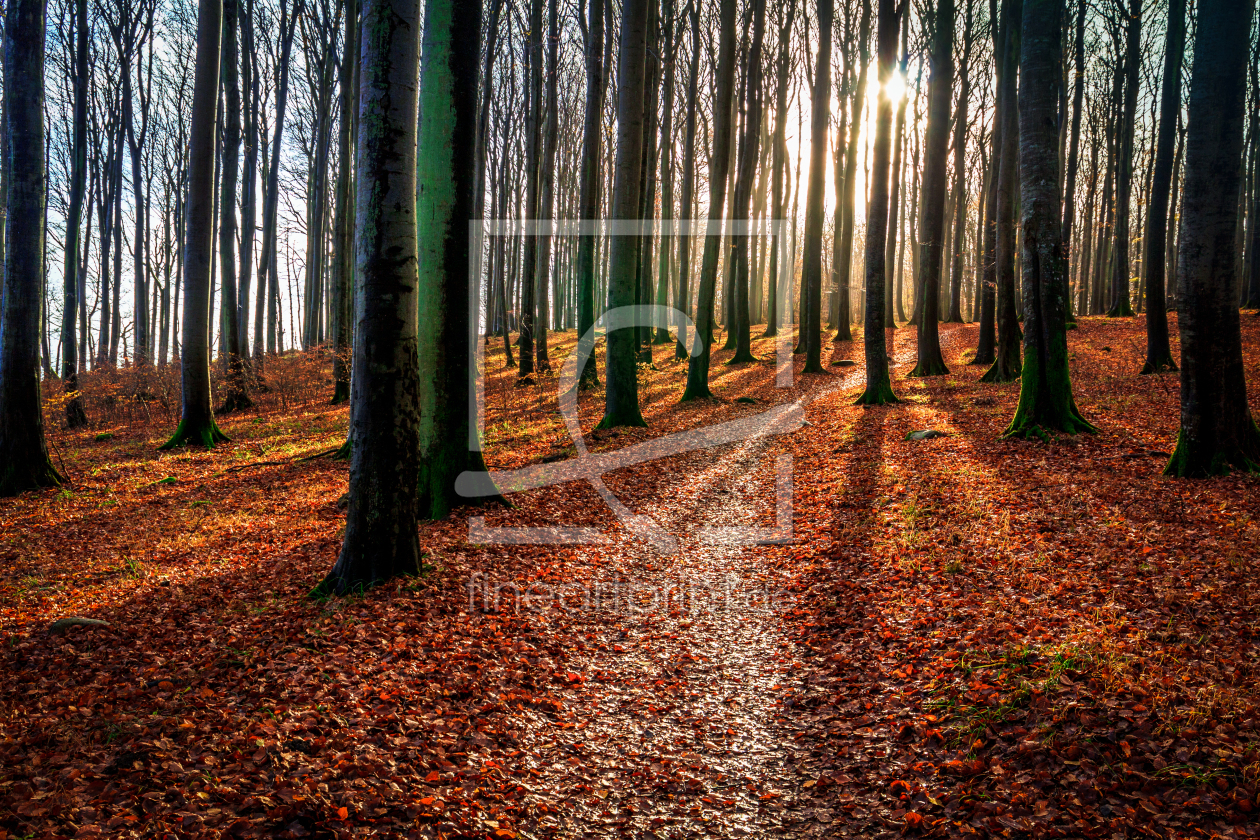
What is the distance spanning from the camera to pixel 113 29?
21.8 metres

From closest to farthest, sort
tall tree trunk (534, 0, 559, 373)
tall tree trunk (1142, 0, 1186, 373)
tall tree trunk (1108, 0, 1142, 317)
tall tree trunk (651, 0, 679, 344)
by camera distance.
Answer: tall tree trunk (1142, 0, 1186, 373) < tall tree trunk (534, 0, 559, 373) < tall tree trunk (1108, 0, 1142, 317) < tall tree trunk (651, 0, 679, 344)

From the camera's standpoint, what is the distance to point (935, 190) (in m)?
16.4

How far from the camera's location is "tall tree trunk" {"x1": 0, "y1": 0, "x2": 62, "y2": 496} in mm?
8914

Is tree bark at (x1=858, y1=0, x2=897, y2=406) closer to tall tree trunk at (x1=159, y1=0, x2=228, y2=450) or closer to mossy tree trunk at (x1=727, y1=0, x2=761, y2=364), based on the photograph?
mossy tree trunk at (x1=727, y1=0, x2=761, y2=364)

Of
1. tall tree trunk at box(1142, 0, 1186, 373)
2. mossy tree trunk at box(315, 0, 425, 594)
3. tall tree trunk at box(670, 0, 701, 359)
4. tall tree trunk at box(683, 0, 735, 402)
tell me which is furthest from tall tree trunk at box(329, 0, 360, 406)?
tall tree trunk at box(1142, 0, 1186, 373)

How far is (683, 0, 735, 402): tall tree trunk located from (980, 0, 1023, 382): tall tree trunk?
454cm

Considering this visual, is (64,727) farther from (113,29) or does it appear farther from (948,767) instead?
(113,29)

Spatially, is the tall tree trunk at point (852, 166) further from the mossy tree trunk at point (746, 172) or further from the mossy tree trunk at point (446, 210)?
the mossy tree trunk at point (446, 210)

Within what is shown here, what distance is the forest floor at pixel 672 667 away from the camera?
3.16 metres

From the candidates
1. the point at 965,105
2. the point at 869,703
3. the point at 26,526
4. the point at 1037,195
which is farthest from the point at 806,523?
the point at 965,105

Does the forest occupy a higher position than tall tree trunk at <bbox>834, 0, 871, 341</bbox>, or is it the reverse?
tall tree trunk at <bbox>834, 0, 871, 341</bbox>

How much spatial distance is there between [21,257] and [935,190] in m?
18.1

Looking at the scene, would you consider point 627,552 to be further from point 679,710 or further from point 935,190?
point 935,190

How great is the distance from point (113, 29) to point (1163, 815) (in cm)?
3098
